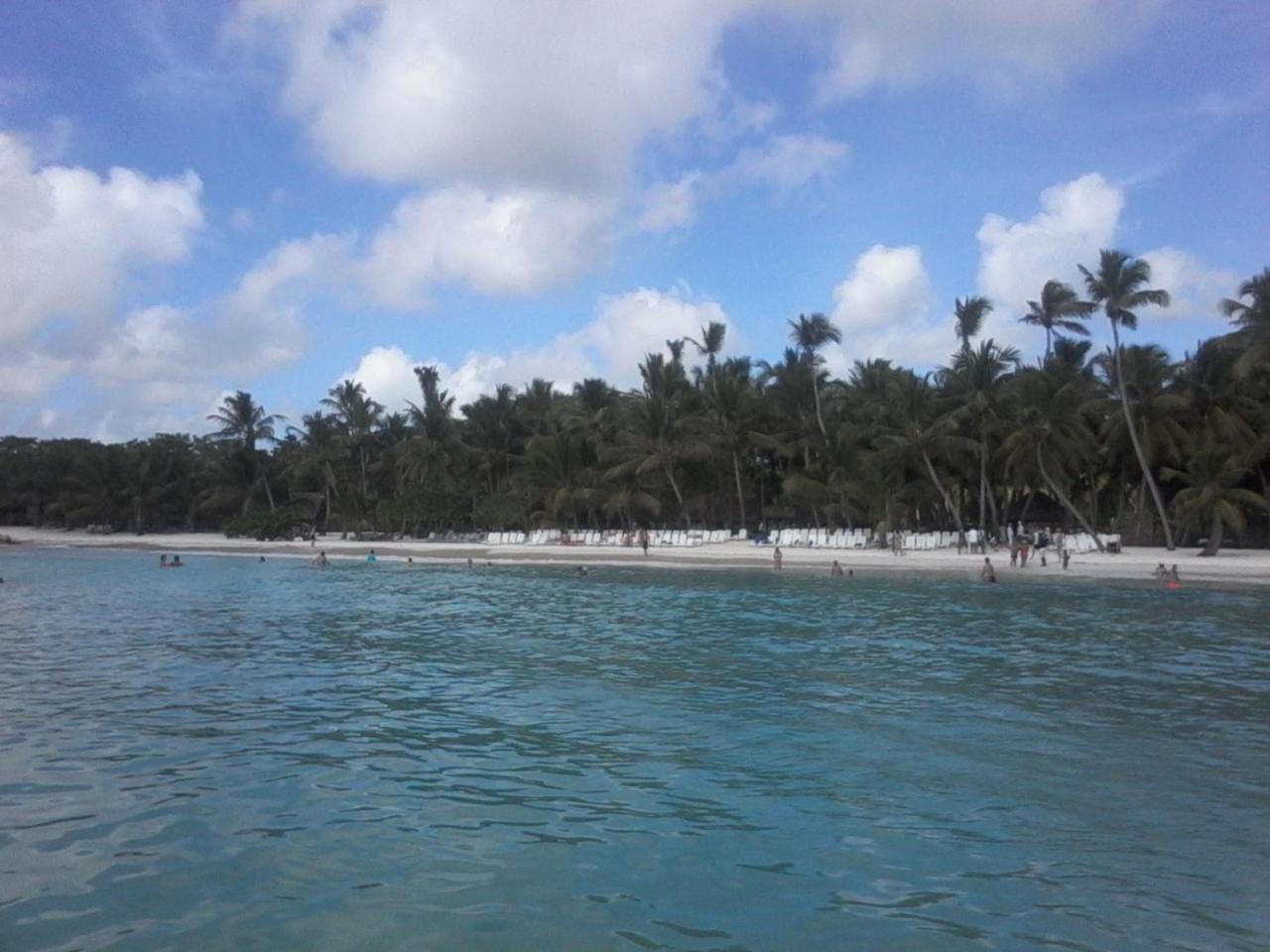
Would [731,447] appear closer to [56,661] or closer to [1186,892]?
[56,661]

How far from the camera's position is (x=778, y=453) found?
164 ft

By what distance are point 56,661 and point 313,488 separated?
55131 millimetres

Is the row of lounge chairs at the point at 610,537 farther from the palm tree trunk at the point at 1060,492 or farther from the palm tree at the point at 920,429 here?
the palm tree trunk at the point at 1060,492

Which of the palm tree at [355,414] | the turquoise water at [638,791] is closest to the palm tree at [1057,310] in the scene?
the turquoise water at [638,791]

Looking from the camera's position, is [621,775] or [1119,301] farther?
[1119,301]

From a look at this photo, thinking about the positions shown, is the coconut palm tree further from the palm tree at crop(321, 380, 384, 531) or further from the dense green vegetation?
the palm tree at crop(321, 380, 384, 531)

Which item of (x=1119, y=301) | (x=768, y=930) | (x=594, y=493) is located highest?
(x=1119, y=301)

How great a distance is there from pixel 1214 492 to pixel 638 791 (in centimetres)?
3193

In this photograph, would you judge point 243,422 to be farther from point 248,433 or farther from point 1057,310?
point 1057,310

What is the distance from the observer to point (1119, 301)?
35.5 metres

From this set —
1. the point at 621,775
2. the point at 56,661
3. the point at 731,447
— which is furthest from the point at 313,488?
the point at 621,775

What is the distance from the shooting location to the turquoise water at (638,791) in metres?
6.29

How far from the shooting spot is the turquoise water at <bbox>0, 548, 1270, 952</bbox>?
629 centimetres

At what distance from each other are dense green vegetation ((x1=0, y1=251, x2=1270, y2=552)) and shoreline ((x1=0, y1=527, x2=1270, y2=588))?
9.10ft
